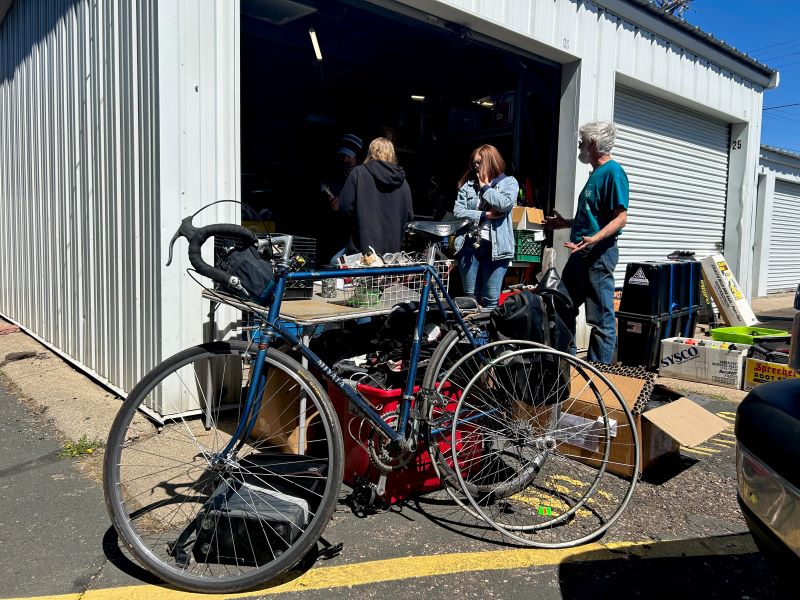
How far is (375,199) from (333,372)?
7.24ft

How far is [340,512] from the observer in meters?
2.97

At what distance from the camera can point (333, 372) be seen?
2697 mm

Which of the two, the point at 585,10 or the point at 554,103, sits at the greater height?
the point at 585,10

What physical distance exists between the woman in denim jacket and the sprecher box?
7.27 ft

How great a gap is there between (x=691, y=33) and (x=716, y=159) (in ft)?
8.38

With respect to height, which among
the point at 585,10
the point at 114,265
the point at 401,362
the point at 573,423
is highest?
the point at 585,10

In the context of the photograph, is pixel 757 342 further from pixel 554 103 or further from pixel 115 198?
pixel 115 198

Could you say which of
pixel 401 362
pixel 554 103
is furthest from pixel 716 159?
pixel 401 362

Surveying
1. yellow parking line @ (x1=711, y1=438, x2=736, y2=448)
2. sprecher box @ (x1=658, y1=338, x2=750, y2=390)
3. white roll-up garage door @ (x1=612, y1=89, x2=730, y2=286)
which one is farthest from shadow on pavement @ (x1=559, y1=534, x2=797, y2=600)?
white roll-up garage door @ (x1=612, y1=89, x2=730, y2=286)

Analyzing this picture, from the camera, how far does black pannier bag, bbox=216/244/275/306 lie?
2531mm

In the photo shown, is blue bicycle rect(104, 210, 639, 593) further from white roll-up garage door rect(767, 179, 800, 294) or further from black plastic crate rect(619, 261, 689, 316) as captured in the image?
white roll-up garage door rect(767, 179, 800, 294)

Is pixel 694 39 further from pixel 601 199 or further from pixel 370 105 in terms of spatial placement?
pixel 601 199

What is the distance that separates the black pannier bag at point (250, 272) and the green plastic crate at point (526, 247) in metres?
4.21

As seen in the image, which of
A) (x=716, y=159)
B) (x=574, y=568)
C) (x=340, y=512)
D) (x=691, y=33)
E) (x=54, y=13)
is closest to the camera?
(x=574, y=568)
